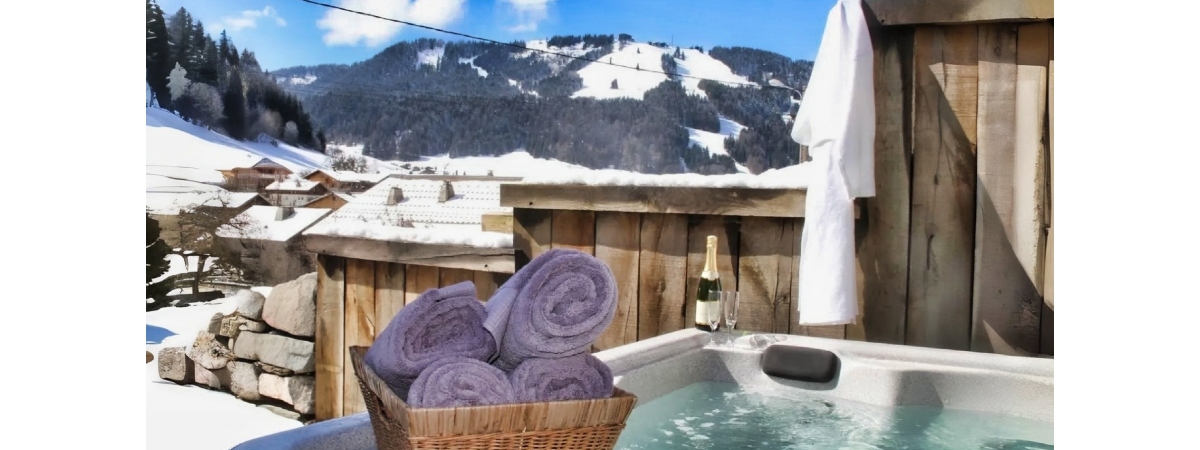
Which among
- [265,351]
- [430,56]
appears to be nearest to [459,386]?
[265,351]

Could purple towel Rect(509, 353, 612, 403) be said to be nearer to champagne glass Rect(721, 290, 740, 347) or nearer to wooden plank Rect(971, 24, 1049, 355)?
champagne glass Rect(721, 290, 740, 347)

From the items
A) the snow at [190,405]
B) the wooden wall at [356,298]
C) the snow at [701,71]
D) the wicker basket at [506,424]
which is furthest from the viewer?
the snow at [701,71]

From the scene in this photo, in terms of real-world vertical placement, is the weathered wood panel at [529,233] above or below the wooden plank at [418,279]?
above

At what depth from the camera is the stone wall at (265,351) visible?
3320 millimetres

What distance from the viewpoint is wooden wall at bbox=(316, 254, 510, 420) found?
2.53 m

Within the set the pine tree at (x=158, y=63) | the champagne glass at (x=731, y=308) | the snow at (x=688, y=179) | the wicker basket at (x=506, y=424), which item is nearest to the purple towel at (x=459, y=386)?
the wicker basket at (x=506, y=424)

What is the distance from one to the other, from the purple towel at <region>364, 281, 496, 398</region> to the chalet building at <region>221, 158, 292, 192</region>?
4457mm

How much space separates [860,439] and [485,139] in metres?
4.75

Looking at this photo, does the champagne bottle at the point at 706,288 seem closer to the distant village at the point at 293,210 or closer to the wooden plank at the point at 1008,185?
the wooden plank at the point at 1008,185

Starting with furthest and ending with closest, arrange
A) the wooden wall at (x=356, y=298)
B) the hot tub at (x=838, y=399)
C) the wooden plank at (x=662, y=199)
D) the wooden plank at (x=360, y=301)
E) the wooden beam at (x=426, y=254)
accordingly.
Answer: the wooden plank at (x=360, y=301) → the wooden wall at (x=356, y=298) → the wooden beam at (x=426, y=254) → the wooden plank at (x=662, y=199) → the hot tub at (x=838, y=399)

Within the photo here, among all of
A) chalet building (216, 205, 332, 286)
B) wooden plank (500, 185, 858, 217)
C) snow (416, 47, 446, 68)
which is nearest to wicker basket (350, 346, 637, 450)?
wooden plank (500, 185, 858, 217)
